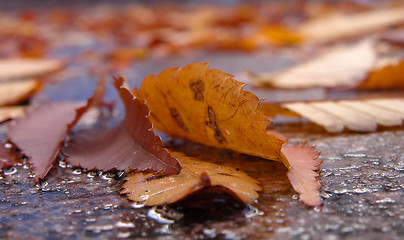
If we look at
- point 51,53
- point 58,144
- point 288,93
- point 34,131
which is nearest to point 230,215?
point 58,144

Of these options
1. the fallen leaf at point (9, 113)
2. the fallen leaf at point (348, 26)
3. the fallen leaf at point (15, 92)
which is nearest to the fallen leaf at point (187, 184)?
the fallen leaf at point (9, 113)

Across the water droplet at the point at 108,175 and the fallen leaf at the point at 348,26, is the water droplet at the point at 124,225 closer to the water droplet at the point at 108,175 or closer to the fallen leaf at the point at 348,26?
the water droplet at the point at 108,175

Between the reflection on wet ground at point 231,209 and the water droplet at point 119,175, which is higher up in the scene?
the water droplet at point 119,175

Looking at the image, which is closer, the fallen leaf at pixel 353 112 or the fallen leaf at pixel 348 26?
the fallen leaf at pixel 353 112

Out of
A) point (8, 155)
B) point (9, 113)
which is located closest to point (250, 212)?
point (8, 155)

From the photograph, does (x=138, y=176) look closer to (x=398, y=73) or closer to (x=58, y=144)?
(x=58, y=144)

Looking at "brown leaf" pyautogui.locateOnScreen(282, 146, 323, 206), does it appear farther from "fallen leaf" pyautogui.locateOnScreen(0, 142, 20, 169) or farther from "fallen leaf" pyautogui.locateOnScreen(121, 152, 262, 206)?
"fallen leaf" pyautogui.locateOnScreen(0, 142, 20, 169)
